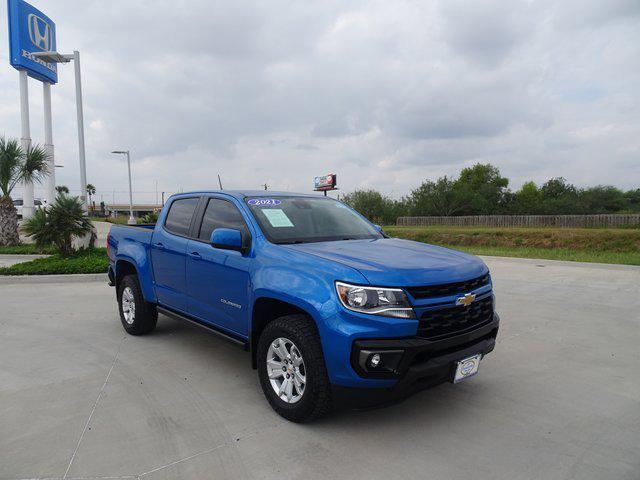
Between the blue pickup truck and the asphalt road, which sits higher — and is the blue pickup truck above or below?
above

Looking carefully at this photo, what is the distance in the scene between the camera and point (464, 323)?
3404 mm

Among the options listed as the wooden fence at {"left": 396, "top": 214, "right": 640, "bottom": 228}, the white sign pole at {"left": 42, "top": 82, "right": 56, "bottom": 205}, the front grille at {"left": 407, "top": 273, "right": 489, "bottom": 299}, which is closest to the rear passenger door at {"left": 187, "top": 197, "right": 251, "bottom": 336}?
Answer: the front grille at {"left": 407, "top": 273, "right": 489, "bottom": 299}

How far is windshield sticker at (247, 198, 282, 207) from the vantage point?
431cm

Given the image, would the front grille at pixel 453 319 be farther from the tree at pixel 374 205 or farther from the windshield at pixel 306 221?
the tree at pixel 374 205

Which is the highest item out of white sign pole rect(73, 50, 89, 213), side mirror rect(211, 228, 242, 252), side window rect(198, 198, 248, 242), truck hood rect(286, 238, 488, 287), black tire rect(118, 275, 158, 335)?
white sign pole rect(73, 50, 89, 213)

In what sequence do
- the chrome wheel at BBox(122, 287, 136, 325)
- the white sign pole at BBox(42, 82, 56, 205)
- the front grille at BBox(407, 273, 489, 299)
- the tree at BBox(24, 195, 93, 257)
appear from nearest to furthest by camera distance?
1. the front grille at BBox(407, 273, 489, 299)
2. the chrome wheel at BBox(122, 287, 136, 325)
3. the tree at BBox(24, 195, 93, 257)
4. the white sign pole at BBox(42, 82, 56, 205)

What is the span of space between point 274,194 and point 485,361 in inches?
113

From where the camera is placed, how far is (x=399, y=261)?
336cm

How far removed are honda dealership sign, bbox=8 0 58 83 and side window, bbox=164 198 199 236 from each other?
22.9 metres

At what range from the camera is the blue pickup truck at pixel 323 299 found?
3.02 metres

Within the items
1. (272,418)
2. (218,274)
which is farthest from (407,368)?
(218,274)

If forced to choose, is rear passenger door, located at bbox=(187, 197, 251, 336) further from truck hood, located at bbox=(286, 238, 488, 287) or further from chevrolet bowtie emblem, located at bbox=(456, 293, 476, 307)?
chevrolet bowtie emblem, located at bbox=(456, 293, 476, 307)

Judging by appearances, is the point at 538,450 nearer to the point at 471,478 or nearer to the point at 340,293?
the point at 471,478

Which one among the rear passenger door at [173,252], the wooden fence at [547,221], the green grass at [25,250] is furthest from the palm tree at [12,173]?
the wooden fence at [547,221]
